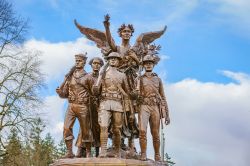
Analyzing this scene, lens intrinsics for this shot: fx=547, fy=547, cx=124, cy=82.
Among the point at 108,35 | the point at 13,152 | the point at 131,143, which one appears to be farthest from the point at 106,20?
the point at 13,152

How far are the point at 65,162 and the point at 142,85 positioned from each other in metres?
2.37

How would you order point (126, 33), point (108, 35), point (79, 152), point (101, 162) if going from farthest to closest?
point (126, 33) < point (108, 35) < point (79, 152) < point (101, 162)

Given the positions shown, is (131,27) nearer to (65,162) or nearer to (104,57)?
(104,57)

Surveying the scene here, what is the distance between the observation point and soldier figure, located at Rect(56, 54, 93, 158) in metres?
12.0

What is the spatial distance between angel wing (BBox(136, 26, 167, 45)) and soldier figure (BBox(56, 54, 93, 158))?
1805 millimetres

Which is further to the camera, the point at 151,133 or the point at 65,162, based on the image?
the point at 151,133

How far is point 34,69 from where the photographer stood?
23.8m

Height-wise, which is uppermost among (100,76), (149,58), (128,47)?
(128,47)

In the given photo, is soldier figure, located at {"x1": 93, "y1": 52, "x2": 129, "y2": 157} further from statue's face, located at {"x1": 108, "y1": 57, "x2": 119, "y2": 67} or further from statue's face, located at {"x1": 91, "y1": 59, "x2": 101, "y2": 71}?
statue's face, located at {"x1": 91, "y1": 59, "x2": 101, "y2": 71}

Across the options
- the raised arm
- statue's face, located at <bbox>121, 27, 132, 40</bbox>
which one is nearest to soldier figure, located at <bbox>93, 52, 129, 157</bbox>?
the raised arm

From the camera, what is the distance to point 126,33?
1290cm

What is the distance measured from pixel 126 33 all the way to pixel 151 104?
1957 millimetres

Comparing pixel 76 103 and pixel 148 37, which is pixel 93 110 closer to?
pixel 76 103

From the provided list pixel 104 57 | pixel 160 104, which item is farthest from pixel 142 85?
pixel 104 57
